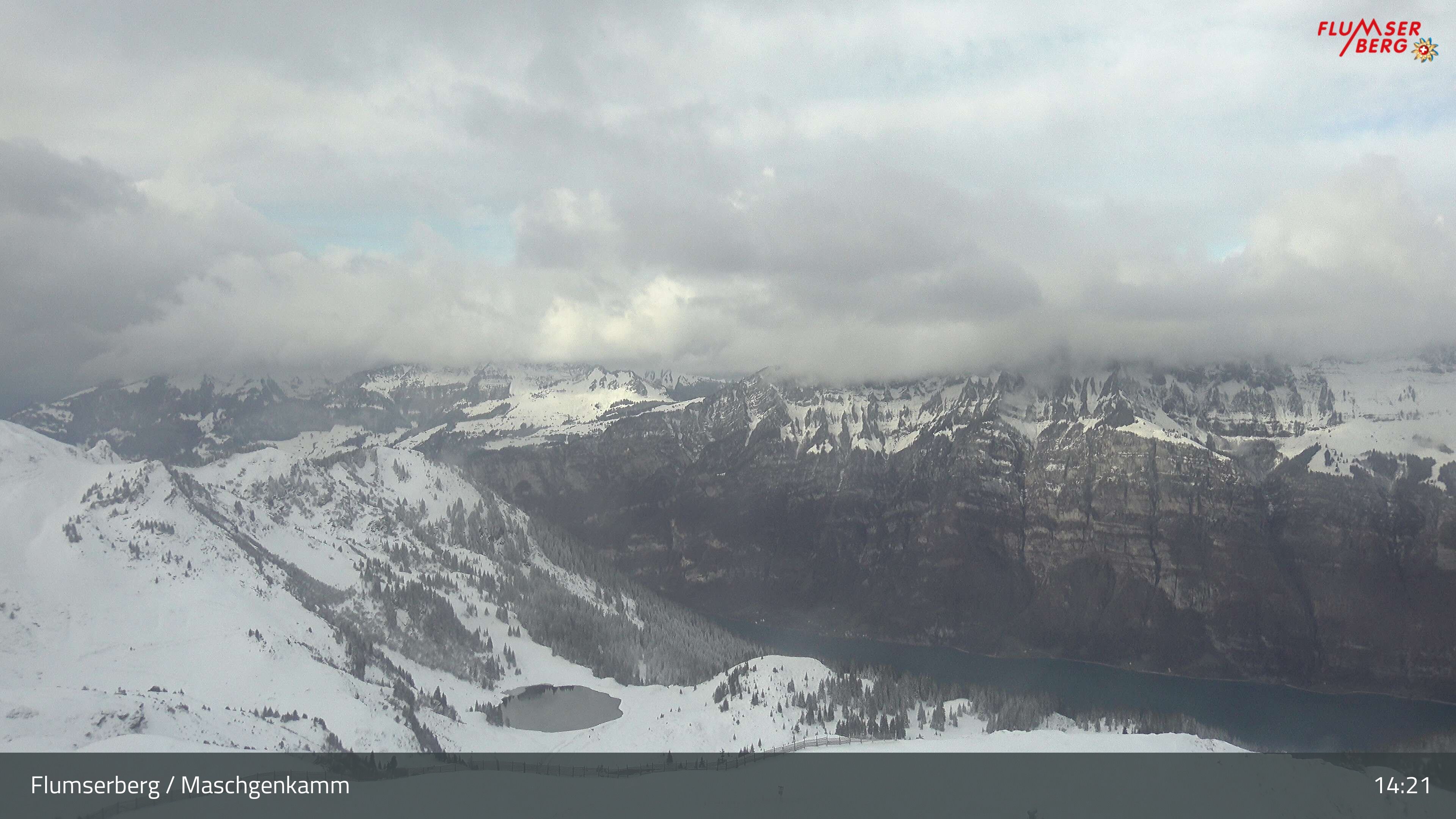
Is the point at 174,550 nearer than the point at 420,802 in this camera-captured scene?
No

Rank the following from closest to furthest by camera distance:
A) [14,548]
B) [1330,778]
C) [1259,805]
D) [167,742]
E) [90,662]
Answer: [1259,805], [1330,778], [167,742], [90,662], [14,548]

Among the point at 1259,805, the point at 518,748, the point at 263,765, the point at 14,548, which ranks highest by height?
the point at 14,548

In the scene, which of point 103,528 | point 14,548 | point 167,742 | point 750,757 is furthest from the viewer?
point 103,528

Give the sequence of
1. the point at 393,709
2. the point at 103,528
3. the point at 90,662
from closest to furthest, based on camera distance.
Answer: the point at 90,662
the point at 393,709
the point at 103,528

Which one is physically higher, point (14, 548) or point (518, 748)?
point (14, 548)

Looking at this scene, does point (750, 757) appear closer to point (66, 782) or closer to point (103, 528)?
point (66, 782)

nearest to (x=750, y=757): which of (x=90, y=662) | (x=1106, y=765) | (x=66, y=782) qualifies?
(x=1106, y=765)

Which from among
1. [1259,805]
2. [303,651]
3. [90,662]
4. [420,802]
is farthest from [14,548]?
[1259,805]

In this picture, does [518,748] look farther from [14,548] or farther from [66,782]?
[14,548]

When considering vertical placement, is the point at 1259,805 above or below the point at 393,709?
above
